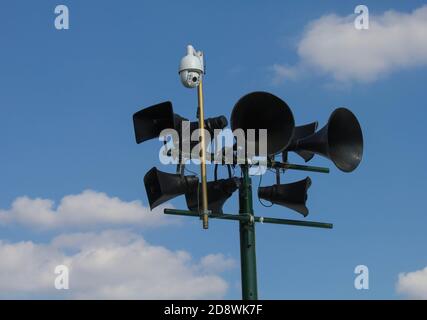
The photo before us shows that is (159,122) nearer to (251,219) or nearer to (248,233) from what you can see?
(251,219)

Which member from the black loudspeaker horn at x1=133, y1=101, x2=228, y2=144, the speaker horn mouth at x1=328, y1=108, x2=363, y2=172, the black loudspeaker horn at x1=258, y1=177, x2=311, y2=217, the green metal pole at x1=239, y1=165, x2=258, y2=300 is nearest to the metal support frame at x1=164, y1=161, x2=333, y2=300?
the green metal pole at x1=239, y1=165, x2=258, y2=300

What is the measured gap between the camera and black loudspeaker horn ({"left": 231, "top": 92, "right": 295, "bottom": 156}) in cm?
1321

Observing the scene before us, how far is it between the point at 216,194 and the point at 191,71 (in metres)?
1.91

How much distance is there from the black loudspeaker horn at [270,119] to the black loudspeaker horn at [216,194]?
73 cm

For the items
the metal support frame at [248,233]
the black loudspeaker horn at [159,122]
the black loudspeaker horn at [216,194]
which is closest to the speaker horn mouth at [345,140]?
the metal support frame at [248,233]

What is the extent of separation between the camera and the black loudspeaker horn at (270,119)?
13211mm

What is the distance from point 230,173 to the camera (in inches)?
525

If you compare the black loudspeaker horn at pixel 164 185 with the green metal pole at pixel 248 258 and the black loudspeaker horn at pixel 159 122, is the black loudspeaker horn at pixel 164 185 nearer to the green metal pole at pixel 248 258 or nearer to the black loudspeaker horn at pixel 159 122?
the black loudspeaker horn at pixel 159 122

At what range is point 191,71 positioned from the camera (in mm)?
12695

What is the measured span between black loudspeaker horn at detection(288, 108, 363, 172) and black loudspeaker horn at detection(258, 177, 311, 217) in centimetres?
58
